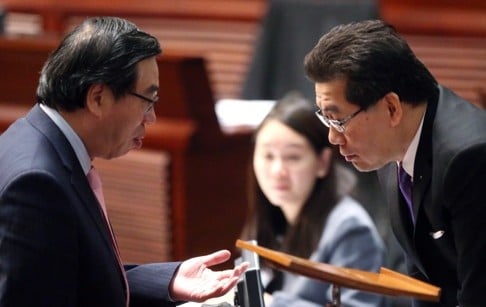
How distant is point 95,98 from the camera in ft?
6.49

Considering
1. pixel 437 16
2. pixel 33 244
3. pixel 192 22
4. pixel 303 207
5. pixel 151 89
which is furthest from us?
pixel 192 22

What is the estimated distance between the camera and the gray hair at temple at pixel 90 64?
1957 millimetres

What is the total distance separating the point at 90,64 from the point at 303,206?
134cm

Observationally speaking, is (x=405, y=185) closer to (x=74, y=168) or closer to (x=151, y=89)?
(x=151, y=89)

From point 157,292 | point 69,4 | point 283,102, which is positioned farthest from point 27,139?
point 69,4

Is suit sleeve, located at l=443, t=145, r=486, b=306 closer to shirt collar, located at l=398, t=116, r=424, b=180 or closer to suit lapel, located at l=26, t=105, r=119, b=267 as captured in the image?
shirt collar, located at l=398, t=116, r=424, b=180

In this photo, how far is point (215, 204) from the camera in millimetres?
4090

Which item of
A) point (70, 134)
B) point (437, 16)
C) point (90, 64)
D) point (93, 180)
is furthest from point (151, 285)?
point (437, 16)

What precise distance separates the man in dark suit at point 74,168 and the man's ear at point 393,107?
399 mm

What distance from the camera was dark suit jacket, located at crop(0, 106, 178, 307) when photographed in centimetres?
184

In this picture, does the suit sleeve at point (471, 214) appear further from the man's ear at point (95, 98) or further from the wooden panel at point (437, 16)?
the wooden panel at point (437, 16)

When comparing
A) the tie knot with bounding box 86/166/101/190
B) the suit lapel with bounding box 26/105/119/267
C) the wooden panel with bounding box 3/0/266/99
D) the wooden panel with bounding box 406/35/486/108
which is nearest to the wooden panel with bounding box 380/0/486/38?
the wooden panel with bounding box 406/35/486/108

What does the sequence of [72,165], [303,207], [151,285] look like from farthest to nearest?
[303,207] → [151,285] → [72,165]

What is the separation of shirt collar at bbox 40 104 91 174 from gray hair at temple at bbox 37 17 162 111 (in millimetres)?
13
